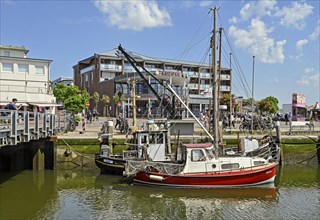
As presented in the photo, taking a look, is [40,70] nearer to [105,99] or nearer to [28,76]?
[28,76]

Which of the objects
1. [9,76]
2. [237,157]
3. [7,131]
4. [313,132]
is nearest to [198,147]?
[237,157]

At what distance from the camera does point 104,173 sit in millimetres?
26906

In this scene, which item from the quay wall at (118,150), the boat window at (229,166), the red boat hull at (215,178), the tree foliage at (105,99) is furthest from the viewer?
the tree foliage at (105,99)

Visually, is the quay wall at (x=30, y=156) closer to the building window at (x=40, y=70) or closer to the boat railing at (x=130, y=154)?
the boat railing at (x=130, y=154)

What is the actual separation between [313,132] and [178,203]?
2237cm

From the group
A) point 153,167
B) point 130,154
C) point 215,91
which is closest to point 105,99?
point 130,154

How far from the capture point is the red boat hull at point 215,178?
22.1 meters

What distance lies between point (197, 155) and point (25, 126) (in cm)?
1002

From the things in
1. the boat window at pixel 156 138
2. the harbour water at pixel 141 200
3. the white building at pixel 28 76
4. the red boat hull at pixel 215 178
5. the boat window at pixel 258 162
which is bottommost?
the harbour water at pixel 141 200

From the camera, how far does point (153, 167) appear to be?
75.3ft

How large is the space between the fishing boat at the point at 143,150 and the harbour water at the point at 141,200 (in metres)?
0.94

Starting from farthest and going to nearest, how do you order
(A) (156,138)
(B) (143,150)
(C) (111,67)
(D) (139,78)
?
1. (C) (111,67)
2. (D) (139,78)
3. (A) (156,138)
4. (B) (143,150)

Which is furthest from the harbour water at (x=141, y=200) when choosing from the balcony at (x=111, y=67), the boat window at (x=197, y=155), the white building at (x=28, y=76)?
the balcony at (x=111, y=67)

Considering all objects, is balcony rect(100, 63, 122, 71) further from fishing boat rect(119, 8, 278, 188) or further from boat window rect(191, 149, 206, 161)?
boat window rect(191, 149, 206, 161)
